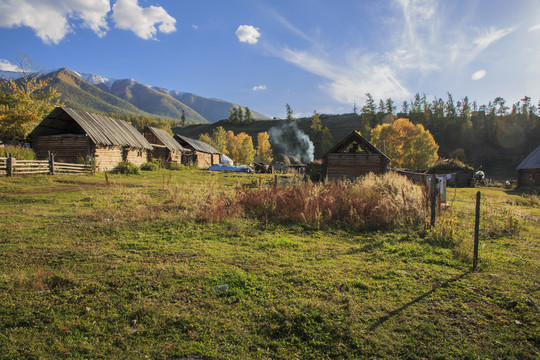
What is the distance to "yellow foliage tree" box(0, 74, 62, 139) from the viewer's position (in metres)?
34.4

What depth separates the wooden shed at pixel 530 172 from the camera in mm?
39250

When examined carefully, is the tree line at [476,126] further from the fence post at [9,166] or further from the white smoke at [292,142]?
the fence post at [9,166]

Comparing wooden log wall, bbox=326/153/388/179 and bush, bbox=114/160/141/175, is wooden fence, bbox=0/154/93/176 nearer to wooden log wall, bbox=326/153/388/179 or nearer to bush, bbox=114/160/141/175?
bush, bbox=114/160/141/175

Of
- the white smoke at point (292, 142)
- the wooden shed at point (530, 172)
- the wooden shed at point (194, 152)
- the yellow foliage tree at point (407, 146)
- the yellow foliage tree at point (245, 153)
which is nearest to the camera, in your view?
the wooden shed at point (530, 172)

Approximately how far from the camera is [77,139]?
27.3 meters

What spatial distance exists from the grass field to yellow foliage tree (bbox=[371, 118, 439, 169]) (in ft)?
177

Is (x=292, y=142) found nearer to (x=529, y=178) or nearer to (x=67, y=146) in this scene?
(x=529, y=178)

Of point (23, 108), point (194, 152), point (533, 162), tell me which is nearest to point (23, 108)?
point (23, 108)

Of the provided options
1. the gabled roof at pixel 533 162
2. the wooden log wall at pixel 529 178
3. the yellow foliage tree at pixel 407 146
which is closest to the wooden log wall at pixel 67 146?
the yellow foliage tree at pixel 407 146

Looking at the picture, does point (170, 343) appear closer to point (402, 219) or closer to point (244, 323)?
point (244, 323)

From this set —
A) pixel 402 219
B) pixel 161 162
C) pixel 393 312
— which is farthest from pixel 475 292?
pixel 161 162

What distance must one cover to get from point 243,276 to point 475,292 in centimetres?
420

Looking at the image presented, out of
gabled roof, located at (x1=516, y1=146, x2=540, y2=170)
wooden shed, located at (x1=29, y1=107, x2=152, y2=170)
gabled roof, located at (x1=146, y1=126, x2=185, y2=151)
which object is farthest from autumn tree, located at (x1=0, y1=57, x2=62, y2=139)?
gabled roof, located at (x1=516, y1=146, x2=540, y2=170)

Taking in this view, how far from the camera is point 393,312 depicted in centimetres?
417
